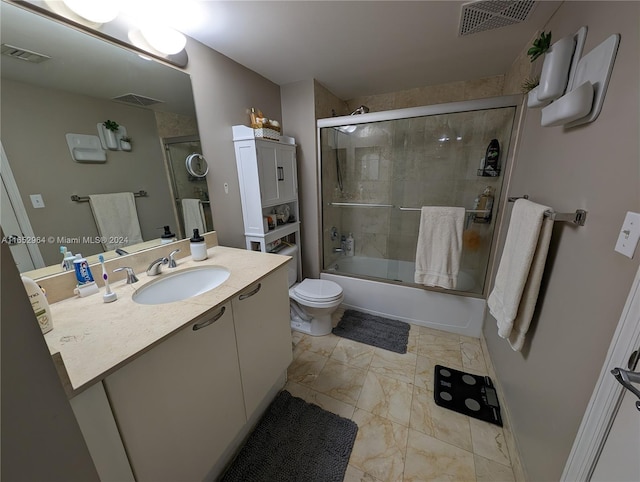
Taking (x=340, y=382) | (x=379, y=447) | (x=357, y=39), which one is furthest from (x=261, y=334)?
(x=357, y=39)

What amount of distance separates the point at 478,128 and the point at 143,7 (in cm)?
228

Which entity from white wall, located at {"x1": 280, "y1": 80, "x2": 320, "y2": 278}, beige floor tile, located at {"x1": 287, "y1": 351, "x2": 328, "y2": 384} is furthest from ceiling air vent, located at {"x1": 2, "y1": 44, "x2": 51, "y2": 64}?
beige floor tile, located at {"x1": 287, "y1": 351, "x2": 328, "y2": 384}

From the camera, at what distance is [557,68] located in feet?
3.29

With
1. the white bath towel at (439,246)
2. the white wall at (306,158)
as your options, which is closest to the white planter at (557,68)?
the white bath towel at (439,246)

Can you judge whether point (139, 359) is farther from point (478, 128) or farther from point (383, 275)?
point (478, 128)

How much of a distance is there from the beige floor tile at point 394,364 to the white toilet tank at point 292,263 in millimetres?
942

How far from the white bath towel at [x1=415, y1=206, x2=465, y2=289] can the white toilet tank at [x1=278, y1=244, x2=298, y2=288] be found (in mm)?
1097

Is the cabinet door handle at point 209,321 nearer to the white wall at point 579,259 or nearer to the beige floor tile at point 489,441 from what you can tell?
the white wall at point 579,259

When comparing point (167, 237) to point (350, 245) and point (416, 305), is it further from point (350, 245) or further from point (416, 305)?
point (416, 305)

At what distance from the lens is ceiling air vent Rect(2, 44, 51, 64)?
835 mm

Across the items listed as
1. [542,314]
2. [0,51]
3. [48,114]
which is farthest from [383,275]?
[0,51]

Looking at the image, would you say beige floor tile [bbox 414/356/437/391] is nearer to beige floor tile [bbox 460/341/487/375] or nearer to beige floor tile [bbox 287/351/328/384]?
beige floor tile [bbox 460/341/487/375]

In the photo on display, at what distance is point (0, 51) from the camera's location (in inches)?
32.3

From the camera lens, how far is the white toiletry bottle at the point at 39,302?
28.9 inches
